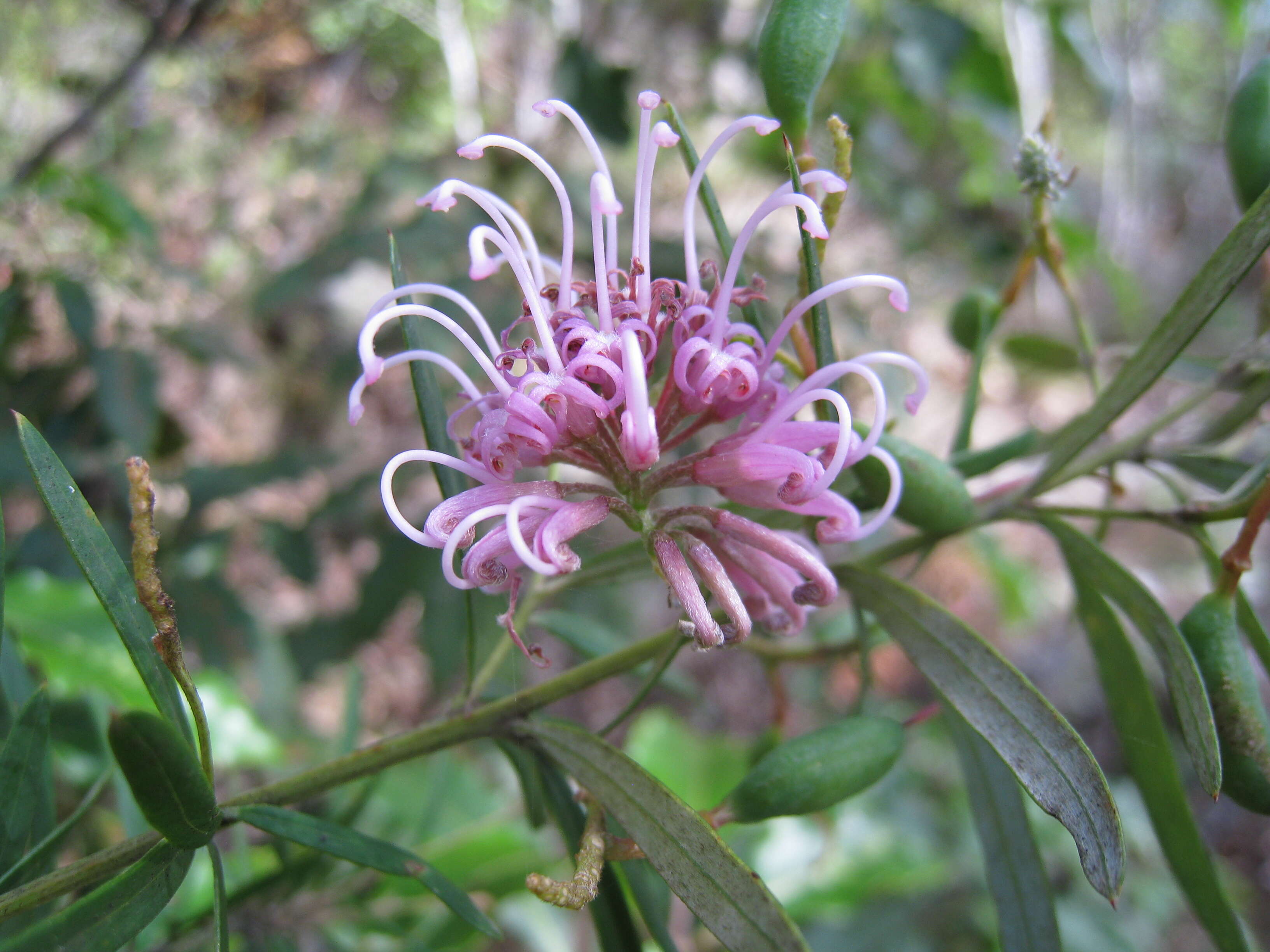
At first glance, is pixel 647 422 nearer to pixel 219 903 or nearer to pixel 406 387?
pixel 219 903

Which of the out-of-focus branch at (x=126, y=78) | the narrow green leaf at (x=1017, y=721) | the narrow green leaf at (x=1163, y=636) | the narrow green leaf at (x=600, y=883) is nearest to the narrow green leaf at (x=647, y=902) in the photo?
the narrow green leaf at (x=600, y=883)

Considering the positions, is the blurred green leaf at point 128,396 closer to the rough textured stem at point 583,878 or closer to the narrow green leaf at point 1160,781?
the rough textured stem at point 583,878

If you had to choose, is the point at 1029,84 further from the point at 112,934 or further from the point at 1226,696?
the point at 112,934

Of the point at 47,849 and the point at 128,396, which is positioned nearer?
the point at 47,849

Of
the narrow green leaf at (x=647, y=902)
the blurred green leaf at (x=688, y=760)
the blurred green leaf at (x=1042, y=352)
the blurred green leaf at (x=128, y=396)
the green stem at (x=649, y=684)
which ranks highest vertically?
the blurred green leaf at (x=1042, y=352)

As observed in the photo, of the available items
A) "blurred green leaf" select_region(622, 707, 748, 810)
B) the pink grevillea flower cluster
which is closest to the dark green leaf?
the pink grevillea flower cluster

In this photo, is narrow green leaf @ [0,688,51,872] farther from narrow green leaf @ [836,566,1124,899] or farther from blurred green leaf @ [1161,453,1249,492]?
blurred green leaf @ [1161,453,1249,492]

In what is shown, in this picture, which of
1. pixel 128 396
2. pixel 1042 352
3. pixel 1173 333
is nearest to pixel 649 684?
pixel 1173 333
